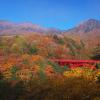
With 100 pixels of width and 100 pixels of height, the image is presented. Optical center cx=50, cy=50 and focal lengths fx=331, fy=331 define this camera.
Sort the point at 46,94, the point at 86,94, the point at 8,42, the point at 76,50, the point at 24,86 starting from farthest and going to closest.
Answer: the point at 76,50 → the point at 8,42 → the point at 24,86 → the point at 46,94 → the point at 86,94

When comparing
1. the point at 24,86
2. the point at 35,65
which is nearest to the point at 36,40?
the point at 35,65

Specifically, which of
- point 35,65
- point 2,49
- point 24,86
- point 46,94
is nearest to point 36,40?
point 2,49

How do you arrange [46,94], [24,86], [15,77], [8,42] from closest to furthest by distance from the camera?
[46,94] → [24,86] → [15,77] → [8,42]

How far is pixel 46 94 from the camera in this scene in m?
28.6

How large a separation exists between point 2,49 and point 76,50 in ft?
78.5

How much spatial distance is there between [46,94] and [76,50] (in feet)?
209

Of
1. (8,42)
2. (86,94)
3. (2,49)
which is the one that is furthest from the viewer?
(8,42)

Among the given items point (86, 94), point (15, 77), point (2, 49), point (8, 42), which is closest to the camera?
point (86, 94)

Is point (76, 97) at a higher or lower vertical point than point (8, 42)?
lower

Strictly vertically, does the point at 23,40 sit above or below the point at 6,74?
above

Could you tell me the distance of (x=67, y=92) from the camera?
Result: 26.3 metres

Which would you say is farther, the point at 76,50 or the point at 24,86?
the point at 76,50

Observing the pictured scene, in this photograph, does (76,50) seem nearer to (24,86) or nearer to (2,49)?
(2,49)

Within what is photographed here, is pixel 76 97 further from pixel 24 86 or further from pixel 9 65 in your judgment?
pixel 9 65
